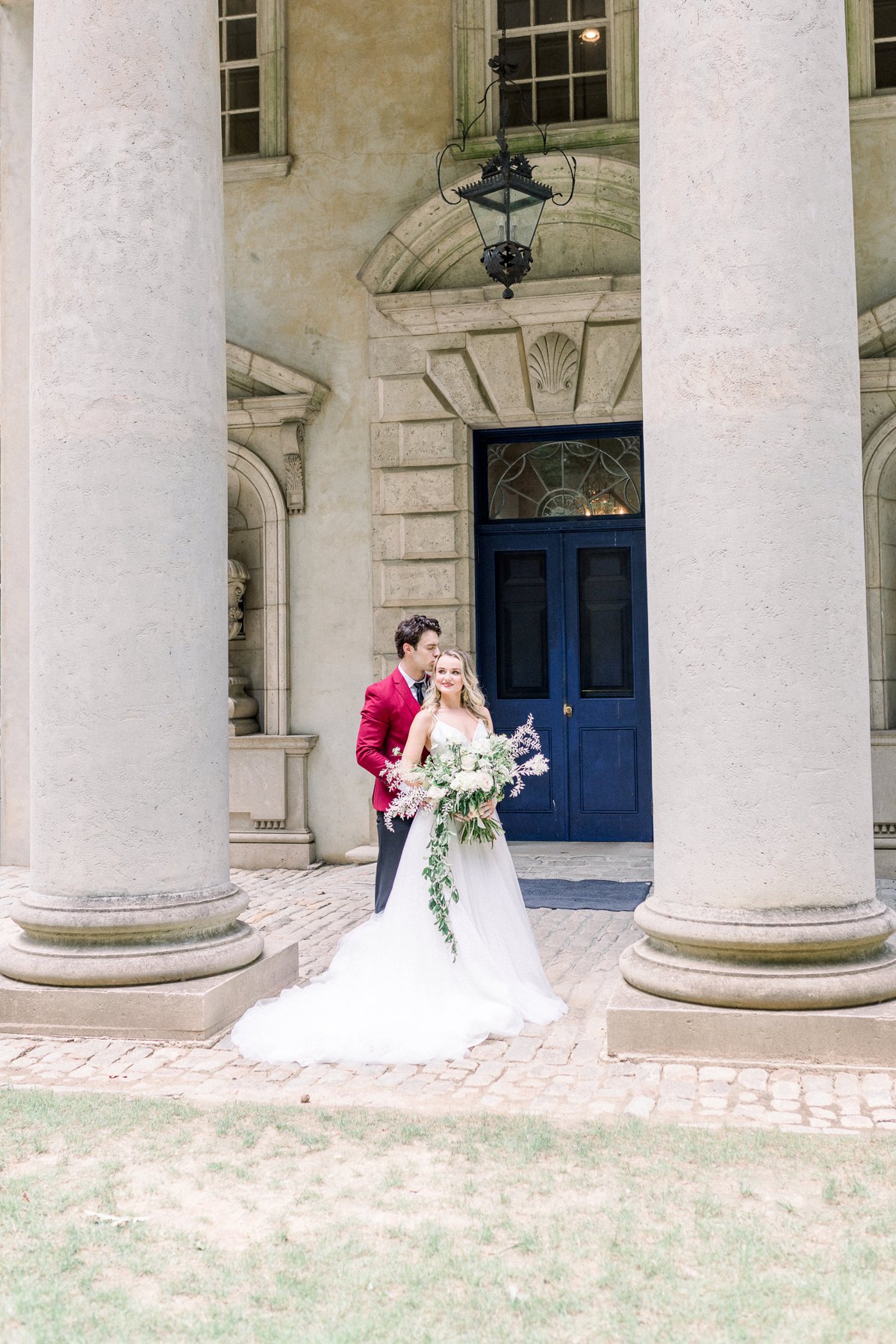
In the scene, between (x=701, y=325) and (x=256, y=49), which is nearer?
(x=701, y=325)

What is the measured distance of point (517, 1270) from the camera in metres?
3.23

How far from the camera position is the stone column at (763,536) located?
497cm

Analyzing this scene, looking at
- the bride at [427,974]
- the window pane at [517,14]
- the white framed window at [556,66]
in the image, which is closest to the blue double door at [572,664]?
the white framed window at [556,66]

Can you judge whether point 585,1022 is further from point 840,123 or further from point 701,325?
point 840,123

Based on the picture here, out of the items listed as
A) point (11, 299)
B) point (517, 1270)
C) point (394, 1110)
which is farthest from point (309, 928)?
point (11, 299)

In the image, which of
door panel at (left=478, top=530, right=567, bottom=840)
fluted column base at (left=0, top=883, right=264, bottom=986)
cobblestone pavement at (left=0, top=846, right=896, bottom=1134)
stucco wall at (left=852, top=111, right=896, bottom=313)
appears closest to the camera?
cobblestone pavement at (left=0, top=846, right=896, bottom=1134)

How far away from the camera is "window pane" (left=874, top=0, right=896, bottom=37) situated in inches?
419

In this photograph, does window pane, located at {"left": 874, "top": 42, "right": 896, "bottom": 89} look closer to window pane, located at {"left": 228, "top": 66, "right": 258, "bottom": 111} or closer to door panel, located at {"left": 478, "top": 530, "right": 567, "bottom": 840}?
door panel, located at {"left": 478, "top": 530, "right": 567, "bottom": 840}

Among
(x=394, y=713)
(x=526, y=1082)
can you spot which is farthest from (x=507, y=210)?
(x=526, y=1082)

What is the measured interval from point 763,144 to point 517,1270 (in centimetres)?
425

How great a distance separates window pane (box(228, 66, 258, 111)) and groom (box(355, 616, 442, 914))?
22.9 feet

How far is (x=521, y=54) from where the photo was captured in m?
11.3

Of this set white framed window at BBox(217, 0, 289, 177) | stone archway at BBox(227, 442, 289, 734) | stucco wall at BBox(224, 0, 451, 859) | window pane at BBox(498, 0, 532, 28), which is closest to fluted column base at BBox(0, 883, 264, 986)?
stucco wall at BBox(224, 0, 451, 859)

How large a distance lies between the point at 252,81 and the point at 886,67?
573cm
